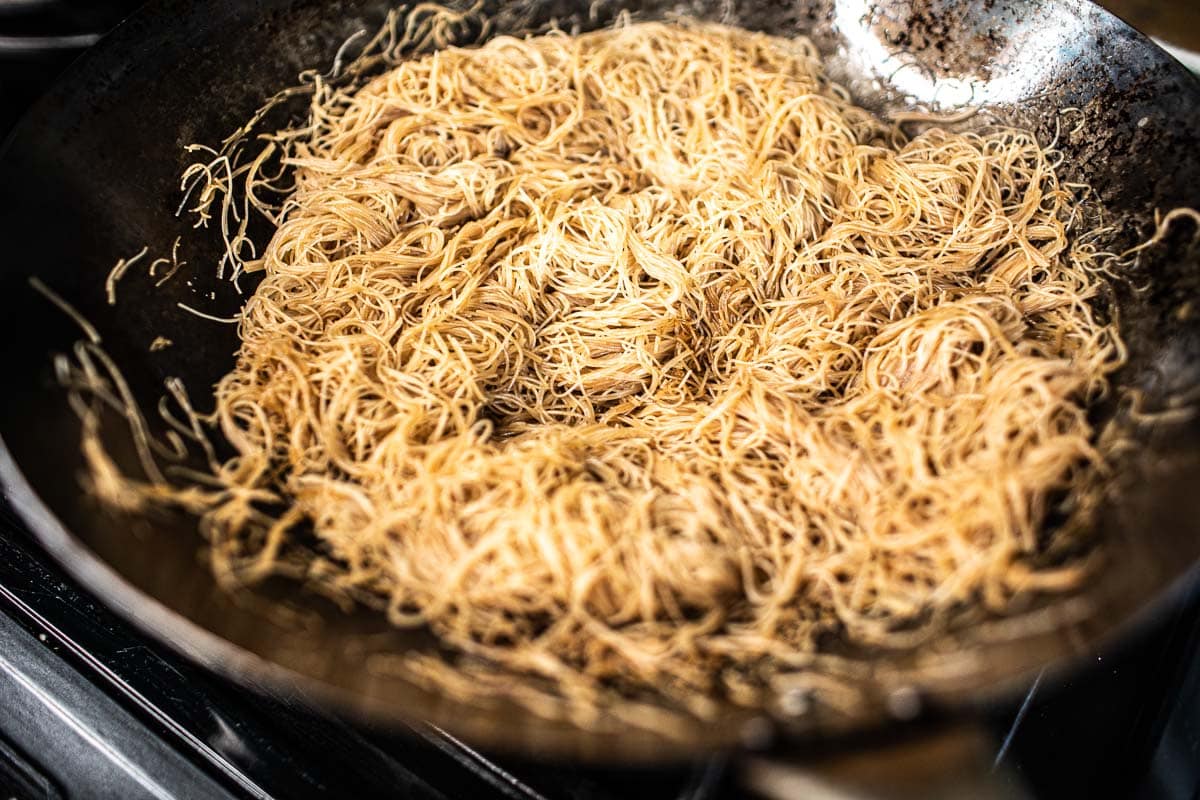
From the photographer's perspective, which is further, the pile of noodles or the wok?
the pile of noodles

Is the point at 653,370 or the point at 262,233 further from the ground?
the point at 262,233

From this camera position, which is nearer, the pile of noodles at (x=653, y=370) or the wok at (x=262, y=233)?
the wok at (x=262, y=233)

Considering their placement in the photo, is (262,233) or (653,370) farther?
(262,233)
